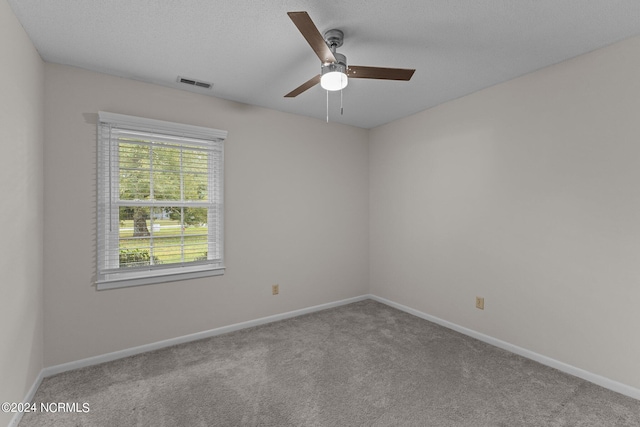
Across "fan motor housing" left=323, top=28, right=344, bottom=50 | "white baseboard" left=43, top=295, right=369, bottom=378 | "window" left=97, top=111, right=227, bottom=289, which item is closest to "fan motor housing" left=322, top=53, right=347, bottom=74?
"fan motor housing" left=323, top=28, right=344, bottom=50

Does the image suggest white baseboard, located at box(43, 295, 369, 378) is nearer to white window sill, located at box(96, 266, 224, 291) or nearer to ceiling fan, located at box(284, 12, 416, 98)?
white window sill, located at box(96, 266, 224, 291)

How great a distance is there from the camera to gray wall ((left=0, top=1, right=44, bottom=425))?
1.69 m

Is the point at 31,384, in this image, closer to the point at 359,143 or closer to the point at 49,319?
the point at 49,319

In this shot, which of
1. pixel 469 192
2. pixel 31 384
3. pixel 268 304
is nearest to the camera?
pixel 31 384

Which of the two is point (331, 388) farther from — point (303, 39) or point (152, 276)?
point (303, 39)

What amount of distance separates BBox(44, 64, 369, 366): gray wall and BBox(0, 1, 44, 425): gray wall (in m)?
0.14

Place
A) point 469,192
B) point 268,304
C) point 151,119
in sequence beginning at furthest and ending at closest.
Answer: point 268,304 → point 469,192 → point 151,119

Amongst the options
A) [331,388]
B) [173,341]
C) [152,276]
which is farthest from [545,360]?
[152,276]

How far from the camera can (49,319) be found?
2.41 meters

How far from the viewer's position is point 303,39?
213 cm

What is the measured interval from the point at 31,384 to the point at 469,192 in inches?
157

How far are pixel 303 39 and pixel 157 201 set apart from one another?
1925mm

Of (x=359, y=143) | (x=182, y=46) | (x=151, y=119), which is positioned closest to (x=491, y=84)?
(x=359, y=143)

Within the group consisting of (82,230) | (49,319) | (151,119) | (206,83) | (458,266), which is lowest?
(49,319)
